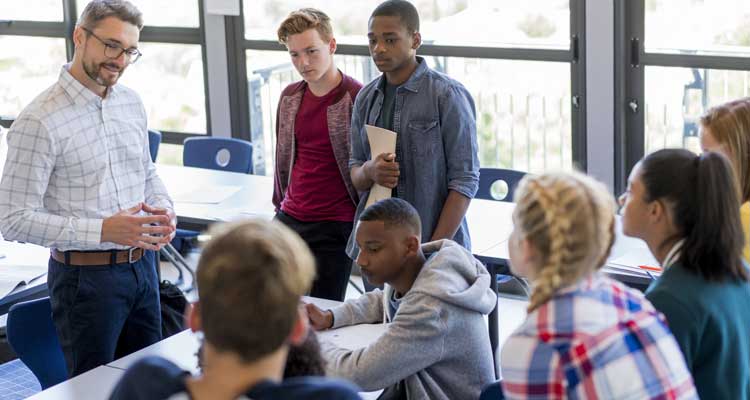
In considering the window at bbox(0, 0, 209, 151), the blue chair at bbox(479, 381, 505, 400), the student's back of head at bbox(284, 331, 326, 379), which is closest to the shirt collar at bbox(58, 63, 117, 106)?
the student's back of head at bbox(284, 331, 326, 379)

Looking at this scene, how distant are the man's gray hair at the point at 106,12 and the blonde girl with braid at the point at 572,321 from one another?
5.74ft

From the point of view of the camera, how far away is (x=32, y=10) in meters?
7.03

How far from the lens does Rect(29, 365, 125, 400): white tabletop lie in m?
2.77

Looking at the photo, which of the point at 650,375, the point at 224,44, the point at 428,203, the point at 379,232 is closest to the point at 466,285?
the point at 379,232

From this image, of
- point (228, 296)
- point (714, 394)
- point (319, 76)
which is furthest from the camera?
point (319, 76)

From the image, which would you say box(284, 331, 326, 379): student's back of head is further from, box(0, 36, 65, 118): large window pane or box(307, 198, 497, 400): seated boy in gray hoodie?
box(0, 36, 65, 118): large window pane

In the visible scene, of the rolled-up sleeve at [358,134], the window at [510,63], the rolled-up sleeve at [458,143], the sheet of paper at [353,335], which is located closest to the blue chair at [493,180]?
the window at [510,63]

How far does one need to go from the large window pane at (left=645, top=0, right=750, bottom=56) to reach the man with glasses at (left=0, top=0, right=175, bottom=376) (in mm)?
2685

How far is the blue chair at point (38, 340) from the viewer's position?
310 cm

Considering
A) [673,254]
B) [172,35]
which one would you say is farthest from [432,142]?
[172,35]

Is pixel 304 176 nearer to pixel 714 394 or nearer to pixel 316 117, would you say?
pixel 316 117

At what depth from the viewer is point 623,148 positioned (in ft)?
17.0

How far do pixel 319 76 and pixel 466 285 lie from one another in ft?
4.27

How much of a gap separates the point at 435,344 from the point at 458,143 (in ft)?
2.95
